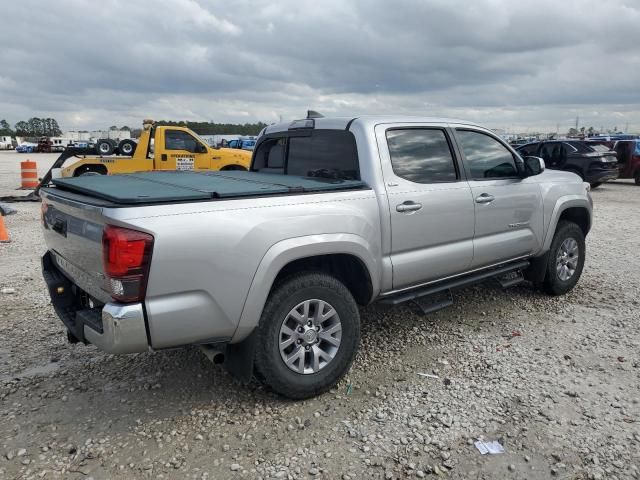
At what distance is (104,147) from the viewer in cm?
1425

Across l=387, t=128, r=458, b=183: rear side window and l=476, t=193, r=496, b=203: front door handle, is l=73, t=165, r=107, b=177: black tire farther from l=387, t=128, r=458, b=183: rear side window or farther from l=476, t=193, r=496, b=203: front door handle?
l=476, t=193, r=496, b=203: front door handle

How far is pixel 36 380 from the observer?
3.64m

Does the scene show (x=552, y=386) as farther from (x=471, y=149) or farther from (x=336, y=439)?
(x=471, y=149)

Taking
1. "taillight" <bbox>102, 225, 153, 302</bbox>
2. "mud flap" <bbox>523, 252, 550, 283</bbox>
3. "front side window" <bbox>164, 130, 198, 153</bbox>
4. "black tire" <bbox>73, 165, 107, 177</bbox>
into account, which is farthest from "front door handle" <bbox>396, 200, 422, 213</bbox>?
"black tire" <bbox>73, 165, 107, 177</bbox>

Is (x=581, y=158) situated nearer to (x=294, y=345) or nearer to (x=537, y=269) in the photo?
(x=537, y=269)

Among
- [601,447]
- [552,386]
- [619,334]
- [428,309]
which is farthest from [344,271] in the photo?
[619,334]

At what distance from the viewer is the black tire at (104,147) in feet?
46.3

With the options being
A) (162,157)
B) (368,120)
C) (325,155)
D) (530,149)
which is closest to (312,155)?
(325,155)

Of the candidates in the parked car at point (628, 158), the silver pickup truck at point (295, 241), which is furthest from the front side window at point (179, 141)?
the parked car at point (628, 158)

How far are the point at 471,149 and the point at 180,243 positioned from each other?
2.91 m

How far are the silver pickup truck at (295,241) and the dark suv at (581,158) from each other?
12397mm

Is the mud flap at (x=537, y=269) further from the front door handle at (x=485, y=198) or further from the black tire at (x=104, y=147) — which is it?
the black tire at (x=104, y=147)

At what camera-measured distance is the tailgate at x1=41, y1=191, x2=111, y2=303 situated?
2.73 m

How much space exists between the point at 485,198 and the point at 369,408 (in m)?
2.12
